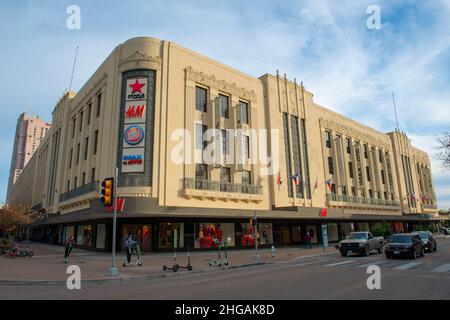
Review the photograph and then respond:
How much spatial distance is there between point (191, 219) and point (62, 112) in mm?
29089

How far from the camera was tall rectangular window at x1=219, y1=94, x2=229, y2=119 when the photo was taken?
106 feet

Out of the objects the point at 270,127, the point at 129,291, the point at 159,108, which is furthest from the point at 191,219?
the point at 129,291

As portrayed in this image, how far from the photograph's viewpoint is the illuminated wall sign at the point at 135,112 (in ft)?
88.3

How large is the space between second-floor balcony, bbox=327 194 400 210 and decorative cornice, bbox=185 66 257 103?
17927mm

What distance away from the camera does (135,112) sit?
27.1 m

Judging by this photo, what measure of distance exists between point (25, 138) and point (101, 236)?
134m

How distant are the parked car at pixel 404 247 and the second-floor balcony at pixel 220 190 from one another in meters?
14.6

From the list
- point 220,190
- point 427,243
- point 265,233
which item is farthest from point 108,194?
point 265,233

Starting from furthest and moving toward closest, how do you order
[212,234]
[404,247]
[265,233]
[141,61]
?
[265,233] < [212,234] < [141,61] < [404,247]

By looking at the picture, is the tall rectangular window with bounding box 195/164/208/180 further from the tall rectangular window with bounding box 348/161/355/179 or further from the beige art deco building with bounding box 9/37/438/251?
the tall rectangular window with bounding box 348/161/355/179

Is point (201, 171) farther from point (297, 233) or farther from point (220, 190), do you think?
point (297, 233)

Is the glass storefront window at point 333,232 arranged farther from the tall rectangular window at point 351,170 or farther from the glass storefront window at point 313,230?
the tall rectangular window at point 351,170

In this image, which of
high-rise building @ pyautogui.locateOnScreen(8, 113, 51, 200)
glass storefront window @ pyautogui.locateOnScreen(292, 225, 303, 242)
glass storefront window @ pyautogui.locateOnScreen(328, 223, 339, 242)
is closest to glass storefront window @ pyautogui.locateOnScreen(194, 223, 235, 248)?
glass storefront window @ pyautogui.locateOnScreen(292, 225, 303, 242)

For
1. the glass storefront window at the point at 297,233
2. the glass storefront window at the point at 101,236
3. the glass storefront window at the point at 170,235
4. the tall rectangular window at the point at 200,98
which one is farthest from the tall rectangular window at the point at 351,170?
the glass storefront window at the point at 101,236
